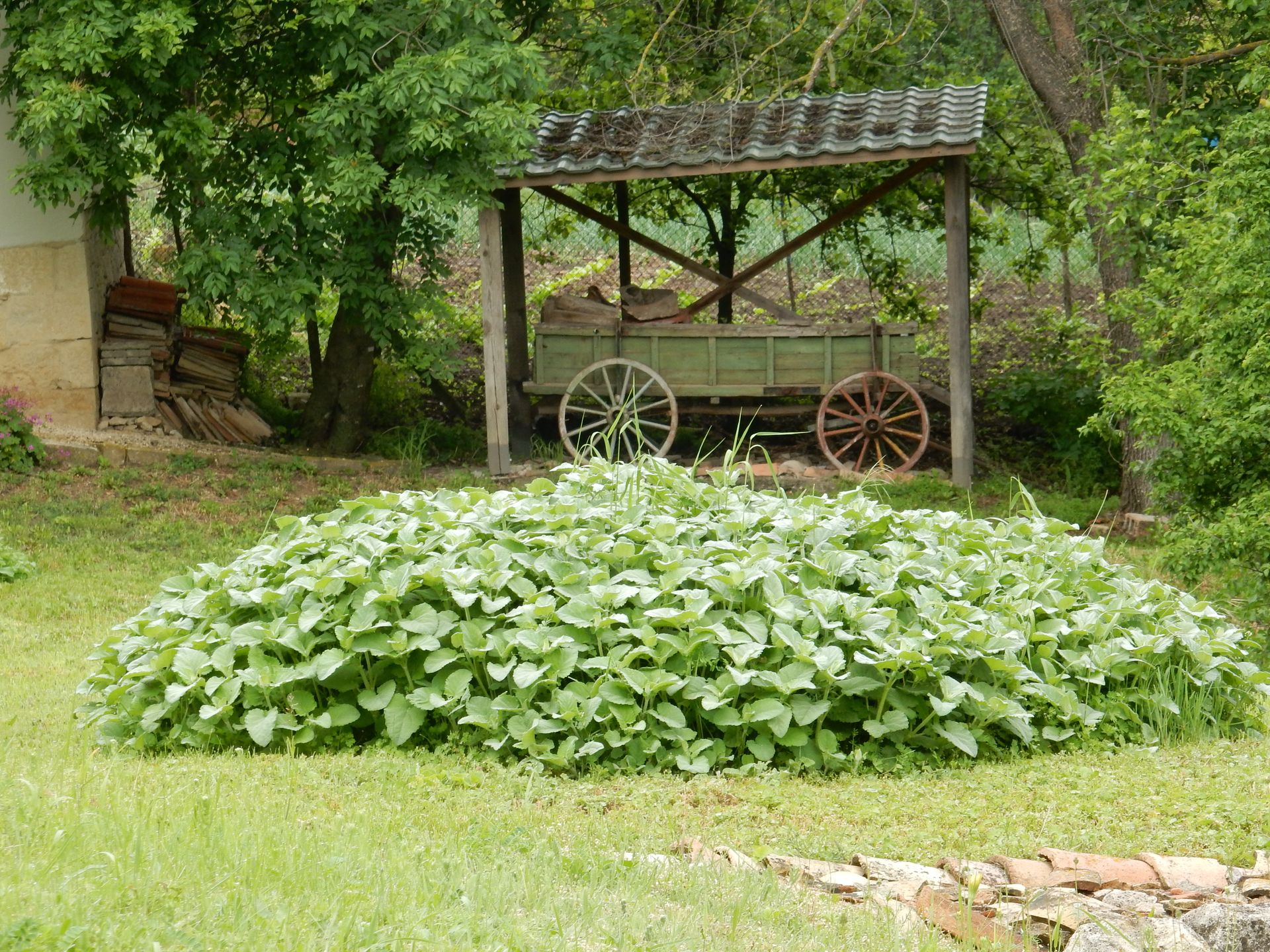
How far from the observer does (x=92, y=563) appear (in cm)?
897

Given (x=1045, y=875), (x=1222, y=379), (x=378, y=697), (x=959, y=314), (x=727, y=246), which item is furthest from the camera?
(x=727, y=246)

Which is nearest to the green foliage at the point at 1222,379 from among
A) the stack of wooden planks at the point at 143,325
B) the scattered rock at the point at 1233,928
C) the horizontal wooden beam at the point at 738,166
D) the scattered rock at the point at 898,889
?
the scattered rock at the point at 1233,928

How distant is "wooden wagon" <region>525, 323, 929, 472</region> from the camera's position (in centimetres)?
1215

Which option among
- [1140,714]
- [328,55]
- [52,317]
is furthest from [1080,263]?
[1140,714]

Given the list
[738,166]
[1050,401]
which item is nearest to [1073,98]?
[738,166]

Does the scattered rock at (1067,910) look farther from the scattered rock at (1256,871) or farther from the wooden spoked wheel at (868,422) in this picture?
the wooden spoked wheel at (868,422)

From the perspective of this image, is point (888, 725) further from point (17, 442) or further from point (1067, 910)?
point (17, 442)

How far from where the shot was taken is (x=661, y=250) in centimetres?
1297

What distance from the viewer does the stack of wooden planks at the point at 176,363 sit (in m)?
12.8

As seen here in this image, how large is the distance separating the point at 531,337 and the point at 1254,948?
13.9 metres

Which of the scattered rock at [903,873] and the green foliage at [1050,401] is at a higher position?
the green foliage at [1050,401]

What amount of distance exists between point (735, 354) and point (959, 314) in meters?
1.99

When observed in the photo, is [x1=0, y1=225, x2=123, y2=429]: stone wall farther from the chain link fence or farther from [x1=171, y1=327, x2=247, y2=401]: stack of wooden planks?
the chain link fence

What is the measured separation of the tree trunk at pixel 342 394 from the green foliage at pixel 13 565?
4.95 meters
